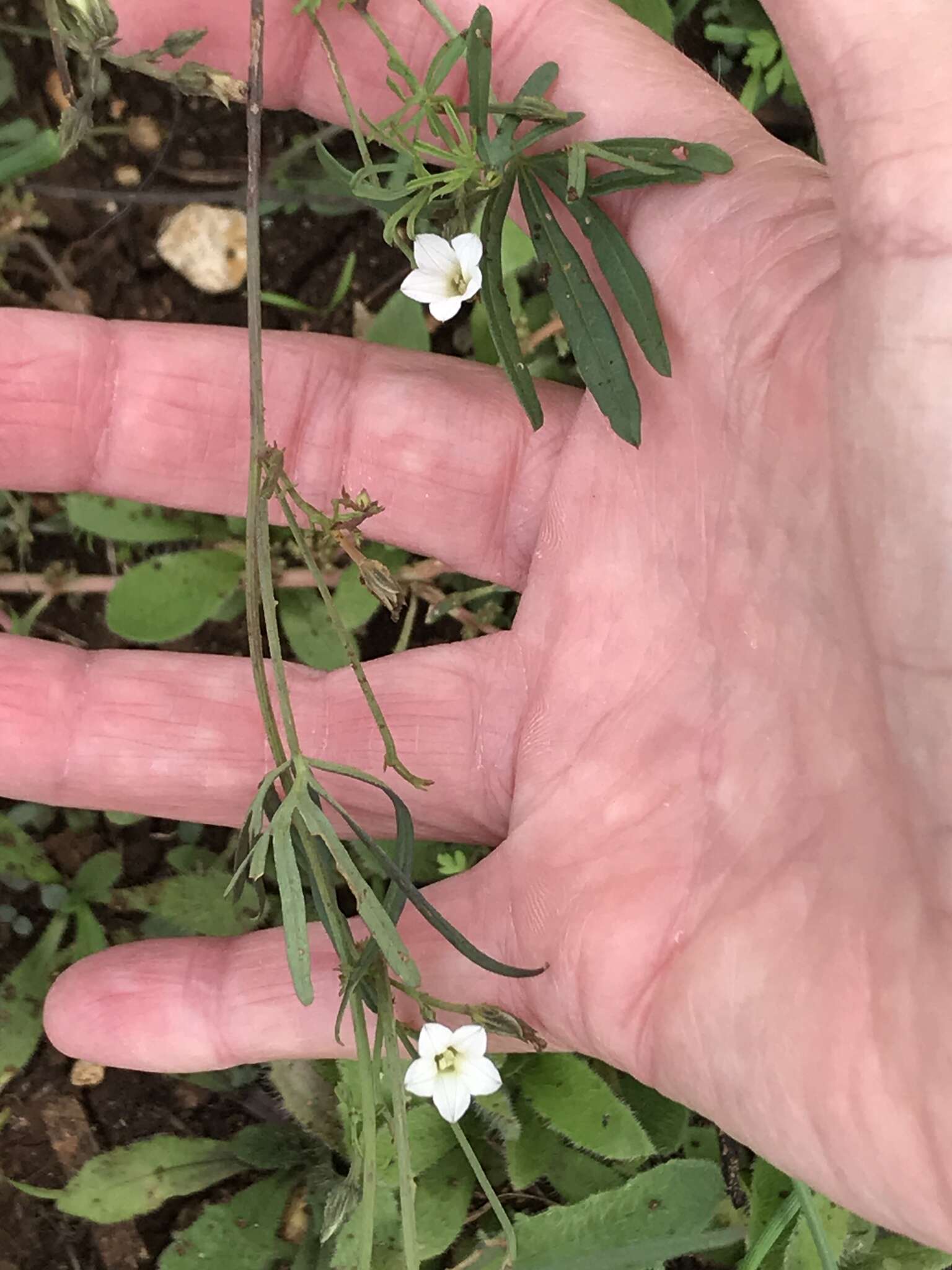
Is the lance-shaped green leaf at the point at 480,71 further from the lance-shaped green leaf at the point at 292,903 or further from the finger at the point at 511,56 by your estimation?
the lance-shaped green leaf at the point at 292,903

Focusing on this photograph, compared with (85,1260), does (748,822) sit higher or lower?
higher

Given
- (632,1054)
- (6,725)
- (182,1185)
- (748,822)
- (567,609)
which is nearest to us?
(748,822)

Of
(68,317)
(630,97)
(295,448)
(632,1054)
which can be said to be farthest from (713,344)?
(68,317)

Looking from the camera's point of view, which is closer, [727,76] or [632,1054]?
[632,1054]

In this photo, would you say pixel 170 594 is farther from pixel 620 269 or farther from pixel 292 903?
pixel 620 269

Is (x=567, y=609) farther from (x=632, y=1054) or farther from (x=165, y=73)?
(x=165, y=73)

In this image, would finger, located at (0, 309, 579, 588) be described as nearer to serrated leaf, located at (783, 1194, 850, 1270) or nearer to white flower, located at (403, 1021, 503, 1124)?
white flower, located at (403, 1021, 503, 1124)

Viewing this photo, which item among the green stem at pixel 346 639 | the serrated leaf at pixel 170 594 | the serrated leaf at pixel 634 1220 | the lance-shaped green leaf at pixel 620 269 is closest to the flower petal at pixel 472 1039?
the green stem at pixel 346 639
